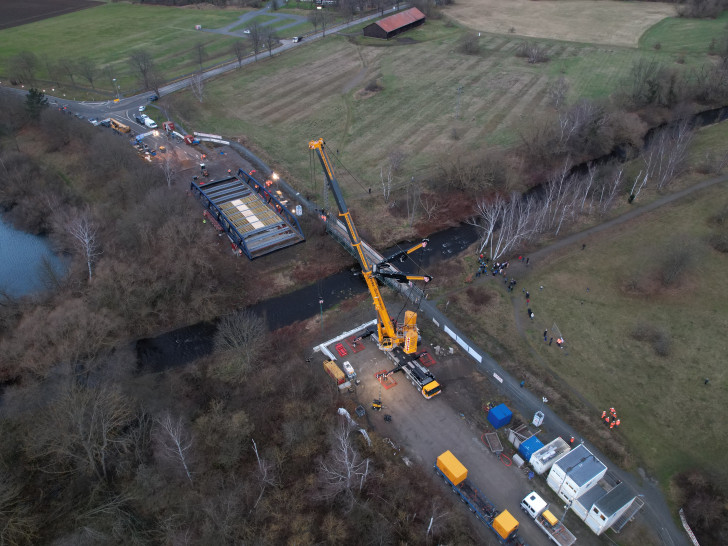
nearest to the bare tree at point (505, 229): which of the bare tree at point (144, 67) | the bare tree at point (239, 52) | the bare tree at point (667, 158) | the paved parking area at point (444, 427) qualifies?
the paved parking area at point (444, 427)

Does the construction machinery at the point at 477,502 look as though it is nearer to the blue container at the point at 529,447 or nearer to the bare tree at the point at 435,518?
the bare tree at the point at 435,518

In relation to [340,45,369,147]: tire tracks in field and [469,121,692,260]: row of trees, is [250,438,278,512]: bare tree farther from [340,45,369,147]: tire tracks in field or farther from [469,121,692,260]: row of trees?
[340,45,369,147]: tire tracks in field

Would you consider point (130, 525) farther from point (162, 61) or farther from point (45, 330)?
point (162, 61)

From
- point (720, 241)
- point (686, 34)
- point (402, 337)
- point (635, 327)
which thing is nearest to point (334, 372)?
point (402, 337)

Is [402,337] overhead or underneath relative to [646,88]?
underneath

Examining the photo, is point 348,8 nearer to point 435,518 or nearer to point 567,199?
point 567,199

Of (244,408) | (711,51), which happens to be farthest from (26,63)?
(711,51)
